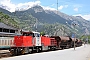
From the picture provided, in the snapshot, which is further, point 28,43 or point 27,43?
point 28,43

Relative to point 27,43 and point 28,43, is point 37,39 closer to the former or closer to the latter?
point 28,43

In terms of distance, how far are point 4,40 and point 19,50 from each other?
292 cm

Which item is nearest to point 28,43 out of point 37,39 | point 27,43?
point 27,43

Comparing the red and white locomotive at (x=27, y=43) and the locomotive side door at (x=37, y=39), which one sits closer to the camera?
the red and white locomotive at (x=27, y=43)

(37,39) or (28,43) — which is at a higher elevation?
(37,39)

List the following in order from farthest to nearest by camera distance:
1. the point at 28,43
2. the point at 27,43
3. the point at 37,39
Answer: the point at 37,39 → the point at 28,43 → the point at 27,43

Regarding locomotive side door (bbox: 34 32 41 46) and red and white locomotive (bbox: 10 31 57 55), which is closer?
red and white locomotive (bbox: 10 31 57 55)

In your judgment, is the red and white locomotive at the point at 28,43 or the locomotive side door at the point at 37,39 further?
the locomotive side door at the point at 37,39

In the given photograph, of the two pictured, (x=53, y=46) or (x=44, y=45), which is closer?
(x=44, y=45)

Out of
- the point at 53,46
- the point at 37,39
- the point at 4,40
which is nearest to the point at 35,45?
the point at 37,39

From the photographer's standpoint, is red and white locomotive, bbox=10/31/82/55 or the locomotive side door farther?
the locomotive side door

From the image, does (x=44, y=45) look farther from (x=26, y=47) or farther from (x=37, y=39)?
(x=26, y=47)

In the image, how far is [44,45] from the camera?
125 feet

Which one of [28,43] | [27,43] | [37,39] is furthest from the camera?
[37,39]
